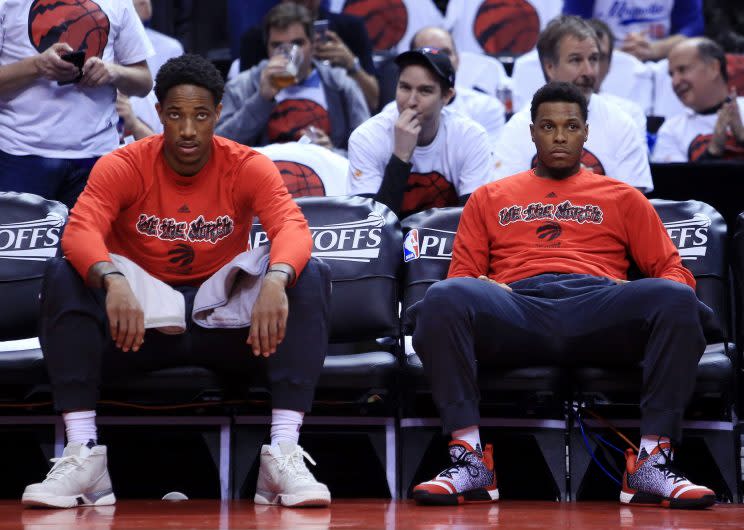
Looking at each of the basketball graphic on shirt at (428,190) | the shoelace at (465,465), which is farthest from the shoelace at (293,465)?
the basketball graphic on shirt at (428,190)

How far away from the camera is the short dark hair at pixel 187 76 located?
3.96m

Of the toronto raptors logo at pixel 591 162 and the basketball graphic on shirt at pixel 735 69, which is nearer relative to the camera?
the toronto raptors logo at pixel 591 162

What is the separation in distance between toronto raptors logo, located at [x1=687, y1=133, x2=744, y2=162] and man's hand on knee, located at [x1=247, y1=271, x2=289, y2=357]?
347cm

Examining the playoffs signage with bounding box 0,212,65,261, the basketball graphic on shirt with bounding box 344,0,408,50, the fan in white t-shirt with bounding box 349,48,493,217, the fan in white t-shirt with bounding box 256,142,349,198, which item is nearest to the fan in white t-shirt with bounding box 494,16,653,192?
the fan in white t-shirt with bounding box 349,48,493,217

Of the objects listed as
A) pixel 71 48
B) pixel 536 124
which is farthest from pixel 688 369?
pixel 71 48

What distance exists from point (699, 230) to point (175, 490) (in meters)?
2.02

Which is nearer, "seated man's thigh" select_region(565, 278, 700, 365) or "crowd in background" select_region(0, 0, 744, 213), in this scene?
"seated man's thigh" select_region(565, 278, 700, 365)

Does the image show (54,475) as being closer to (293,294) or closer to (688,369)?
(293,294)

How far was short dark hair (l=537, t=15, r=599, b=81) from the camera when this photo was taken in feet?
19.2

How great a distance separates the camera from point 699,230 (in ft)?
14.8

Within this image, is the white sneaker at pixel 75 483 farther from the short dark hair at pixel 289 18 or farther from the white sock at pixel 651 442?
the short dark hair at pixel 289 18

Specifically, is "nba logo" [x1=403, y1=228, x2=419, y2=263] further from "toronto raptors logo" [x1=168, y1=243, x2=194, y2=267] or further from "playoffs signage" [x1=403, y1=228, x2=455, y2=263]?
"toronto raptors logo" [x1=168, y1=243, x2=194, y2=267]

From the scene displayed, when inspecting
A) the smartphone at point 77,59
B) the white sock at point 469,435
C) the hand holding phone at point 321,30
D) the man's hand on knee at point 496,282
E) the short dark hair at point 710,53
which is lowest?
the white sock at point 469,435

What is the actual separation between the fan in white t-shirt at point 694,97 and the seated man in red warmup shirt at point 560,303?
266 centimetres
